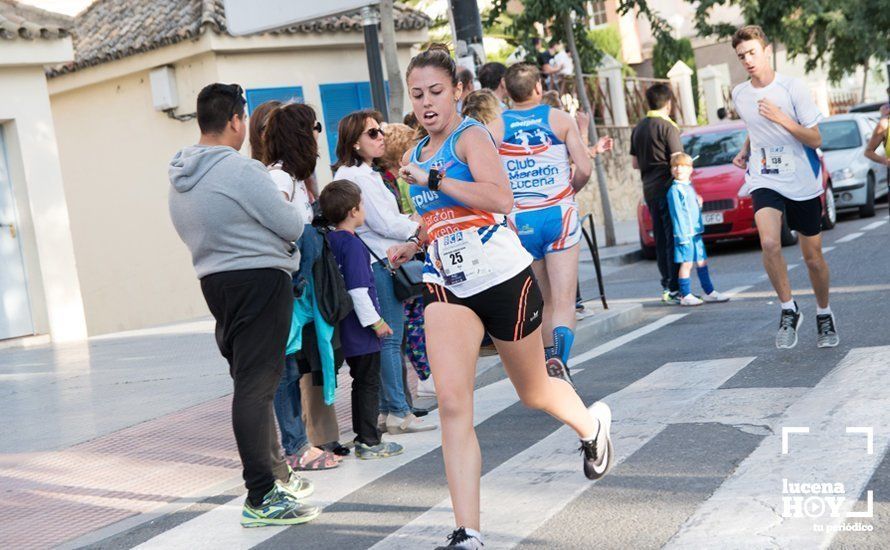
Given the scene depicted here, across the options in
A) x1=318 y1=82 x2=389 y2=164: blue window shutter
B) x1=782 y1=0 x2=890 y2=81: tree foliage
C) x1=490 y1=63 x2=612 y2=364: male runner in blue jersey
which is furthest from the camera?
x1=782 y1=0 x2=890 y2=81: tree foliage

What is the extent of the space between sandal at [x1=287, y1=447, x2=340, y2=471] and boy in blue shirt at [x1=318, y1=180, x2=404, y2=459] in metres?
0.20

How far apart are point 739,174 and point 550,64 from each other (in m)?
4.52

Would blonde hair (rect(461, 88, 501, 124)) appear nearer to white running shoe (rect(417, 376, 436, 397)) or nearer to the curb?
white running shoe (rect(417, 376, 436, 397))

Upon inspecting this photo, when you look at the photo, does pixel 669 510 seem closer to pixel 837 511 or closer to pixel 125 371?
pixel 837 511

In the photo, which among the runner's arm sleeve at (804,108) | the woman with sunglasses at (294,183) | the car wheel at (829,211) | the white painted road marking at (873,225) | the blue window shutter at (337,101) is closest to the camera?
the woman with sunglasses at (294,183)

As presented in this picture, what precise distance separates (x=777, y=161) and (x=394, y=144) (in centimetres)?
259

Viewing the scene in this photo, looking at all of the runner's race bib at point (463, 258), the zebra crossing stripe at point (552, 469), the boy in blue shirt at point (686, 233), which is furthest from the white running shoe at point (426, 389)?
the boy in blue shirt at point (686, 233)

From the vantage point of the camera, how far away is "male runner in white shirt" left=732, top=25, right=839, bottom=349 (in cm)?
811

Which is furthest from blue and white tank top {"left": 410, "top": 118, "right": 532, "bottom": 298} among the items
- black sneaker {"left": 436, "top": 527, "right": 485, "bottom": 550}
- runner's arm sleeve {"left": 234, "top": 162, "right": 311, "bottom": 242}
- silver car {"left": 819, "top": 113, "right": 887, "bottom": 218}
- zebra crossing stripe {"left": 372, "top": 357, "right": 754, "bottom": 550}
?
silver car {"left": 819, "top": 113, "right": 887, "bottom": 218}

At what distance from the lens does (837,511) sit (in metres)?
4.59

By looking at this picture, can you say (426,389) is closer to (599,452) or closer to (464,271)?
(599,452)

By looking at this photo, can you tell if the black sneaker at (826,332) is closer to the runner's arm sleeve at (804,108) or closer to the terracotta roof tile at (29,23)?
the runner's arm sleeve at (804,108)

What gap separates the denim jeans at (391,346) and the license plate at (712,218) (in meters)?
10.2

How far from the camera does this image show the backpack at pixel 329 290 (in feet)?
21.1
